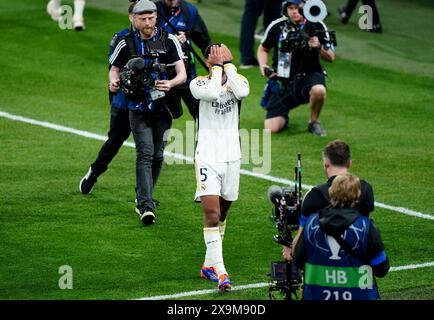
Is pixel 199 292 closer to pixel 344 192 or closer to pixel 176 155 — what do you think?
pixel 344 192

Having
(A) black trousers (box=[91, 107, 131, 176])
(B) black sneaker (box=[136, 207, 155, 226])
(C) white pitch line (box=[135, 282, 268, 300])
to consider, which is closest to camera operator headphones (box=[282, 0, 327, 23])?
(A) black trousers (box=[91, 107, 131, 176])

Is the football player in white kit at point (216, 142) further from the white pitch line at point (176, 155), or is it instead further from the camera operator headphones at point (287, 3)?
the camera operator headphones at point (287, 3)

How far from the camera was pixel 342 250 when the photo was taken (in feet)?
29.6

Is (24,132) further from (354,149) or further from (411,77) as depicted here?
(411,77)

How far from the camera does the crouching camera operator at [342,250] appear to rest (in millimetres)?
8969

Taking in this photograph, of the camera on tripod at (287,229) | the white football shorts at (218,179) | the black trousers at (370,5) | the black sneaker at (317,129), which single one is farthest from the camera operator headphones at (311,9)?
the camera on tripod at (287,229)

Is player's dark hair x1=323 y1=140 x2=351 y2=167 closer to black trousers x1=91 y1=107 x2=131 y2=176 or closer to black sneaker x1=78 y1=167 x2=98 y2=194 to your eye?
black trousers x1=91 y1=107 x2=131 y2=176

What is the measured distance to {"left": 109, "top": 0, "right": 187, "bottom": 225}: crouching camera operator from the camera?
43.3 ft

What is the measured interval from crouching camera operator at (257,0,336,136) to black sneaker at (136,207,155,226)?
15.1 ft

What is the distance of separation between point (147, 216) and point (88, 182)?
5.24 feet

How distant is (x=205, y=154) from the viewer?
11594 mm

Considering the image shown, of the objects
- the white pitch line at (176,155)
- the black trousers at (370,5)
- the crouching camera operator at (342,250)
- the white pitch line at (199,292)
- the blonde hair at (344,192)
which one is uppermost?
the blonde hair at (344,192)

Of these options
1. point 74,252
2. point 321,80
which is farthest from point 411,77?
point 74,252

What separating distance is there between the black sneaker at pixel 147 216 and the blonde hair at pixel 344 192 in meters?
4.59
